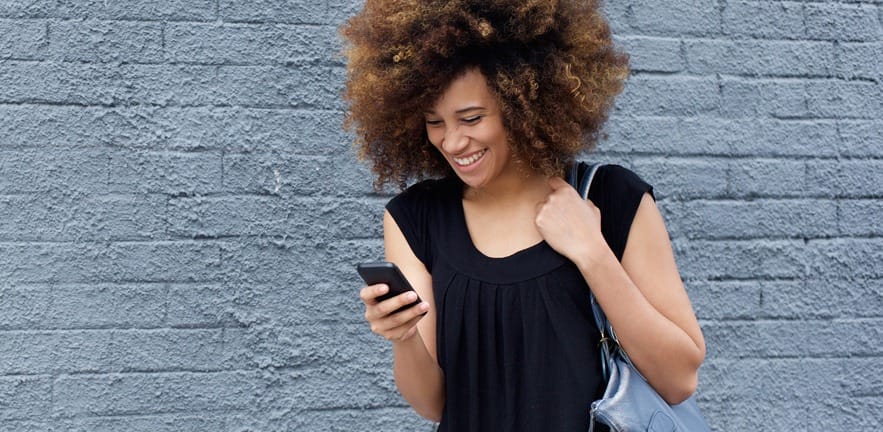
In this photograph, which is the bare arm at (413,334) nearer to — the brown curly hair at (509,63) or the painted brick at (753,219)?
the brown curly hair at (509,63)

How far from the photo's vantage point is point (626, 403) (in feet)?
5.76

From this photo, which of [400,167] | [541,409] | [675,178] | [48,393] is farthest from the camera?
[675,178]

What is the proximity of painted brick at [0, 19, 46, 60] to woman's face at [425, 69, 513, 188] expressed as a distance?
5.30ft

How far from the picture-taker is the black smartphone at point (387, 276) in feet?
5.61

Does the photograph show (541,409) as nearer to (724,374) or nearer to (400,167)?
(400,167)

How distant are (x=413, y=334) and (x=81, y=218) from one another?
4.96 ft

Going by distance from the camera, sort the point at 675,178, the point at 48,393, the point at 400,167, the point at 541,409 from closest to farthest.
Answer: the point at 541,409 → the point at 400,167 → the point at 48,393 → the point at 675,178

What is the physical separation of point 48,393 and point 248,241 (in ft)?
2.52

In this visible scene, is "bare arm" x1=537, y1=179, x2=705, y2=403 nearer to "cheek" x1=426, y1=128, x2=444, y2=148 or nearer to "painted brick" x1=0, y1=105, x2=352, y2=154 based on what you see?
"cheek" x1=426, y1=128, x2=444, y2=148

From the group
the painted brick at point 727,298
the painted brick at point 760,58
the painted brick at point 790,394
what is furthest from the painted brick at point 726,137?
the painted brick at point 790,394

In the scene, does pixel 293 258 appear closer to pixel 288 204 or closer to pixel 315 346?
pixel 288 204

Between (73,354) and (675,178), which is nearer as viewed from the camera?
(73,354)

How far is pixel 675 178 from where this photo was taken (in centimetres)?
323

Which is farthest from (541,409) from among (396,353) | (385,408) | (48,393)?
(48,393)
